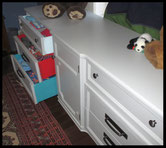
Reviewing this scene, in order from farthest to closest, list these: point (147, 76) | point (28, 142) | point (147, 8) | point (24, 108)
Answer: point (24, 108) → point (28, 142) → point (147, 8) → point (147, 76)

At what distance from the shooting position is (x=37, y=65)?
1.55 meters

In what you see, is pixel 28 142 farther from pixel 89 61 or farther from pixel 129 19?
pixel 129 19

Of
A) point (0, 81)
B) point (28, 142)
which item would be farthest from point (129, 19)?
point (0, 81)

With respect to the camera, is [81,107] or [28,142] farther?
[28,142]

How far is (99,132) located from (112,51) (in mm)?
610

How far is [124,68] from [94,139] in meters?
0.75

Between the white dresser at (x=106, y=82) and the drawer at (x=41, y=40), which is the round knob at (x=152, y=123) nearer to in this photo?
the white dresser at (x=106, y=82)

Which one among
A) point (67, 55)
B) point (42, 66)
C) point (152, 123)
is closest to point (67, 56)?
point (67, 55)

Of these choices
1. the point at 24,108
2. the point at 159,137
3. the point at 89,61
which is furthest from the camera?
the point at 24,108

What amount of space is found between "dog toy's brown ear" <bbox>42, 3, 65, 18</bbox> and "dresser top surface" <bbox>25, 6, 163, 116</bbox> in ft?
0.14

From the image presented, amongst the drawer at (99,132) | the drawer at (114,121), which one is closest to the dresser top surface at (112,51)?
the drawer at (114,121)

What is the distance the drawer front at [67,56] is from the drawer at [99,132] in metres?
0.39

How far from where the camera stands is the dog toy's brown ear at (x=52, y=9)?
151 centimetres

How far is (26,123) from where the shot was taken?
1663 millimetres
